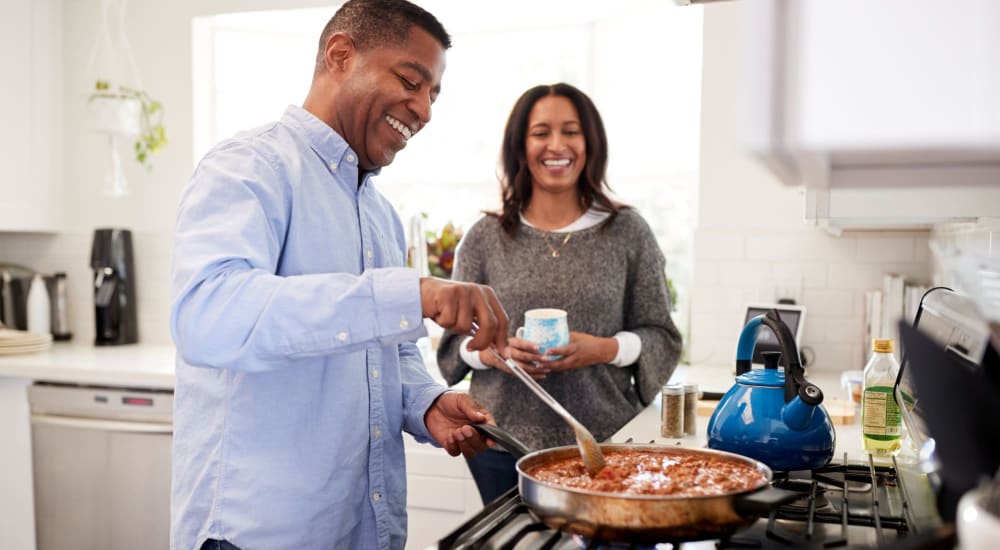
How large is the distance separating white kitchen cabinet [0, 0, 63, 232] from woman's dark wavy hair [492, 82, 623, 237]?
2350 mm

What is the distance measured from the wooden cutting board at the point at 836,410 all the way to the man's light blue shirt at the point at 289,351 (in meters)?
0.91

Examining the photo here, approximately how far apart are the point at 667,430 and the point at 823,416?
513mm

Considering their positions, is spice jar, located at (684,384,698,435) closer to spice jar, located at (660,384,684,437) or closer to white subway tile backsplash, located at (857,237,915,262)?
spice jar, located at (660,384,684,437)

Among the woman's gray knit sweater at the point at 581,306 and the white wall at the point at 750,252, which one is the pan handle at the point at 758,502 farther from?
the white wall at the point at 750,252

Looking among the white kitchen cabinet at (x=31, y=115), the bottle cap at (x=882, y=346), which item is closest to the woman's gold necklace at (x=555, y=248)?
the bottle cap at (x=882, y=346)

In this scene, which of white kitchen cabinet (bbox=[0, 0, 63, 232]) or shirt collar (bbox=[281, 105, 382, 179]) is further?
white kitchen cabinet (bbox=[0, 0, 63, 232])

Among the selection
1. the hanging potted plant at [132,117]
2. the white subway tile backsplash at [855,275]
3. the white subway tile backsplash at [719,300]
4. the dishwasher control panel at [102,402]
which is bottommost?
the dishwasher control panel at [102,402]

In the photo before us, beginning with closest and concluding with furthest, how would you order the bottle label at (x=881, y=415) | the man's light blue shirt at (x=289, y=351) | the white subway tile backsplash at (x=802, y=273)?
the man's light blue shirt at (x=289, y=351)
the bottle label at (x=881, y=415)
the white subway tile backsplash at (x=802, y=273)

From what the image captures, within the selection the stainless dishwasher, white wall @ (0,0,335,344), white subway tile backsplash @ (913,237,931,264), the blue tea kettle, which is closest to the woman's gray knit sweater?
the blue tea kettle

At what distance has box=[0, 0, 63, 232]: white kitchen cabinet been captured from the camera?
371 centimetres

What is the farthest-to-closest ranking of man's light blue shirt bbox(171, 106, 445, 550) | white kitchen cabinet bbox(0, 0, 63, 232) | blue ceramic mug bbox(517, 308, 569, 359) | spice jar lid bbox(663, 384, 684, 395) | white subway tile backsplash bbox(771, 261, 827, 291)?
white kitchen cabinet bbox(0, 0, 63, 232), white subway tile backsplash bbox(771, 261, 827, 291), blue ceramic mug bbox(517, 308, 569, 359), spice jar lid bbox(663, 384, 684, 395), man's light blue shirt bbox(171, 106, 445, 550)

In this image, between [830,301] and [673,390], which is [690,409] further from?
[830,301]

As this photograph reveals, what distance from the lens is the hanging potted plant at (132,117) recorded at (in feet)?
11.1

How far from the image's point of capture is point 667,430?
197 centimetres
